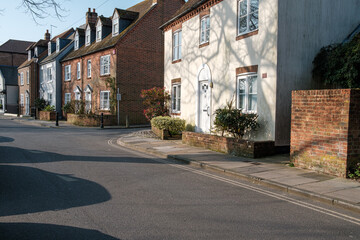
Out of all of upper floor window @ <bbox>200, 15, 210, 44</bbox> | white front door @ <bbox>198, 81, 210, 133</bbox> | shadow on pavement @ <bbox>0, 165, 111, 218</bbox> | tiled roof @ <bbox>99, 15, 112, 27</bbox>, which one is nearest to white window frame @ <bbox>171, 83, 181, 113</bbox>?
white front door @ <bbox>198, 81, 210, 133</bbox>

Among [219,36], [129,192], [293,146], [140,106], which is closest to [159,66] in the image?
[140,106]

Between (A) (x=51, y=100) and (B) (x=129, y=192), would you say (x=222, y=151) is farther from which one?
(A) (x=51, y=100)

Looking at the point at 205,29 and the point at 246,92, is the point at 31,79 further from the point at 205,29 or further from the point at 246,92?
the point at 246,92

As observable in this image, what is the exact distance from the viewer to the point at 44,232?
4.24 metres

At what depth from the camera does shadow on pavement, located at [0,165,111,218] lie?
530 centimetres

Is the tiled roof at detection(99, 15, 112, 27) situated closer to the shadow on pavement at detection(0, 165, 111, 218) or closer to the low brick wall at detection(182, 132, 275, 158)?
the low brick wall at detection(182, 132, 275, 158)

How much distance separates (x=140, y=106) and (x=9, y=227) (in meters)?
21.8

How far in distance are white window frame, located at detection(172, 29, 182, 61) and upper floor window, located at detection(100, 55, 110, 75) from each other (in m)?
9.85

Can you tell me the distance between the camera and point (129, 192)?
6.26 metres

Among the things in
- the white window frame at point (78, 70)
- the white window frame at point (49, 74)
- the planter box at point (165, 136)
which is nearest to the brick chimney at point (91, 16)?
the white window frame at point (78, 70)

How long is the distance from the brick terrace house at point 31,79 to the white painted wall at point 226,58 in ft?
91.8

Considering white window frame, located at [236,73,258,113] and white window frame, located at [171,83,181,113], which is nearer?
white window frame, located at [236,73,258,113]

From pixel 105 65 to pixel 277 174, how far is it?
71.3ft

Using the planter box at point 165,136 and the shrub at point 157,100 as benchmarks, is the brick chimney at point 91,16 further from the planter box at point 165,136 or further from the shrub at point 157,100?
the planter box at point 165,136
